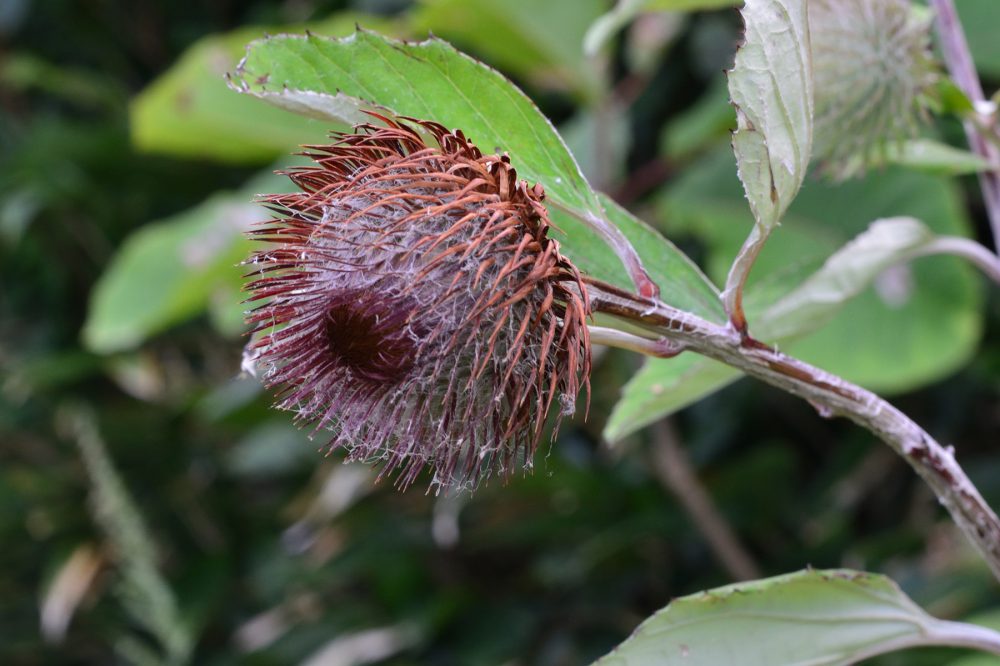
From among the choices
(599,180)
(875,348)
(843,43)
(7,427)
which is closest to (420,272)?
(843,43)

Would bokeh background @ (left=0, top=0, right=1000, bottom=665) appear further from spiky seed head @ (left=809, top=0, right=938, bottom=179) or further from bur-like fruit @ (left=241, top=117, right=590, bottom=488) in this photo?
bur-like fruit @ (left=241, top=117, right=590, bottom=488)

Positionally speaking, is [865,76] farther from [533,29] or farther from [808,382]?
[533,29]

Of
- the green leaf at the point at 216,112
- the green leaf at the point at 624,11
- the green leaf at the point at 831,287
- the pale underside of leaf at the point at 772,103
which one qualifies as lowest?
the green leaf at the point at 831,287

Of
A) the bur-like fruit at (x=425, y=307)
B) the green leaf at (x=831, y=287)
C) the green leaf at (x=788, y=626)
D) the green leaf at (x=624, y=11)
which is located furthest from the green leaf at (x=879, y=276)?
the bur-like fruit at (x=425, y=307)

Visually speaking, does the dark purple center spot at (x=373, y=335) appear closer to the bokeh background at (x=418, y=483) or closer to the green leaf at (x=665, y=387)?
the green leaf at (x=665, y=387)

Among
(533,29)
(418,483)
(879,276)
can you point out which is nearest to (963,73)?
(879,276)

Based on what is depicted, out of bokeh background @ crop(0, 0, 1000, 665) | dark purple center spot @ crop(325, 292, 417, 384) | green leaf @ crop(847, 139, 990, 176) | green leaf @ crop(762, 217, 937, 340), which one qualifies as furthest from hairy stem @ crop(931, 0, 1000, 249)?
bokeh background @ crop(0, 0, 1000, 665)
